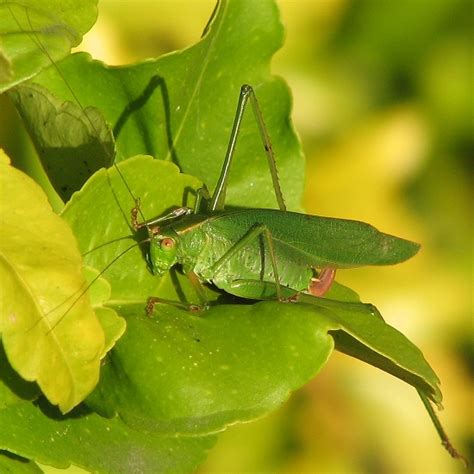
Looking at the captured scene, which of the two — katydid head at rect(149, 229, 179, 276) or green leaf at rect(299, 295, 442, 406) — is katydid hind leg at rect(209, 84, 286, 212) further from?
green leaf at rect(299, 295, 442, 406)

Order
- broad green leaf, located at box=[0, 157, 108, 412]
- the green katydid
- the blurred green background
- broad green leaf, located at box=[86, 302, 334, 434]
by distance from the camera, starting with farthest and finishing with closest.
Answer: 1. the blurred green background
2. the green katydid
3. broad green leaf, located at box=[86, 302, 334, 434]
4. broad green leaf, located at box=[0, 157, 108, 412]

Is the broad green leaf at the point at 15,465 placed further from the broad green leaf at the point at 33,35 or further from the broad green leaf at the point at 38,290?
the broad green leaf at the point at 33,35

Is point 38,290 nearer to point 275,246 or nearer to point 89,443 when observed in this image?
point 89,443

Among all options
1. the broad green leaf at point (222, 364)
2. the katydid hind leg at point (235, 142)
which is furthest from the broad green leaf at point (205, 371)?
the katydid hind leg at point (235, 142)

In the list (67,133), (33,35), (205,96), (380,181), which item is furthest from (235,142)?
(380,181)

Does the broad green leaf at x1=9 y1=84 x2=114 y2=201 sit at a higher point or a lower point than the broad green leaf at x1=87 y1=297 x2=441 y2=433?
higher

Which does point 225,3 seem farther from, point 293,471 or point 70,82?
point 293,471

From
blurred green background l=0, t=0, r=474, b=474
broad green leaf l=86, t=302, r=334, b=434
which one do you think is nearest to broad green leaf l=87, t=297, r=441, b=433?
broad green leaf l=86, t=302, r=334, b=434

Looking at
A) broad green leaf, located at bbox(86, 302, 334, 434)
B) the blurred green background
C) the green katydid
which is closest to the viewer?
broad green leaf, located at bbox(86, 302, 334, 434)

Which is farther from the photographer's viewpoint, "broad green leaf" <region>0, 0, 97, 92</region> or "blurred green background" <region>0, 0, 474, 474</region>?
"blurred green background" <region>0, 0, 474, 474</region>
